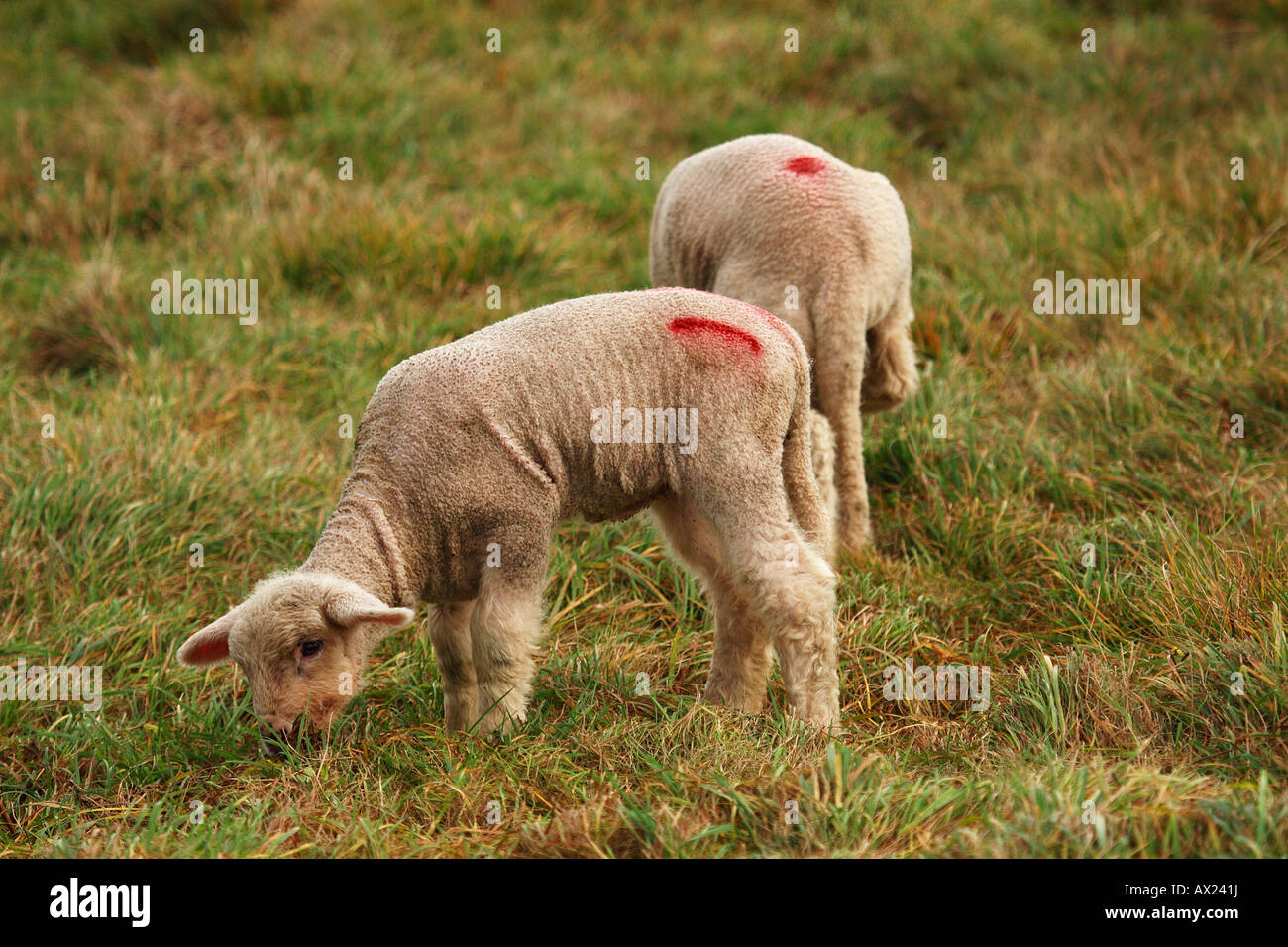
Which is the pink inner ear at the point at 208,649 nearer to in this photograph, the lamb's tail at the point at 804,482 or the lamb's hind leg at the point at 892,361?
the lamb's tail at the point at 804,482

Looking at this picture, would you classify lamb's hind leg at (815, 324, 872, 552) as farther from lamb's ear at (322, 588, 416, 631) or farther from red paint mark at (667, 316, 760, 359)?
lamb's ear at (322, 588, 416, 631)

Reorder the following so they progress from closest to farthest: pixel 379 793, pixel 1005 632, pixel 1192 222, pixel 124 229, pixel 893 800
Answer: pixel 893 800 < pixel 379 793 < pixel 1005 632 < pixel 1192 222 < pixel 124 229

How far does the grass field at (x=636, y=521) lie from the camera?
3291mm

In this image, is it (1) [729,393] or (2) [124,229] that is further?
(2) [124,229]

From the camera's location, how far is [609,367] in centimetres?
354

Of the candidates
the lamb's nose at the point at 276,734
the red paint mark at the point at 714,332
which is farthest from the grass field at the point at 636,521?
the red paint mark at the point at 714,332

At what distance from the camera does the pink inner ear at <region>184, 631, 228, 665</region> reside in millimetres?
3396

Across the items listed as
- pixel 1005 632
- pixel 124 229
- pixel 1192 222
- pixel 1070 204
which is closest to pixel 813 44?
pixel 1070 204

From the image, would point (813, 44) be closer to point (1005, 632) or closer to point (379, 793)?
point (1005, 632)

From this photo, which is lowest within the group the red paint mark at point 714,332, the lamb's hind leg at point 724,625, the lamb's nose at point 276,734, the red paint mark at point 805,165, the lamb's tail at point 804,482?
the lamb's nose at point 276,734

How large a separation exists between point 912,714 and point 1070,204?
13.3ft

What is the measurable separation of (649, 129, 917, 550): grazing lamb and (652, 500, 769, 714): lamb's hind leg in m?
0.77

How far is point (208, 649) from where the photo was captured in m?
3.44

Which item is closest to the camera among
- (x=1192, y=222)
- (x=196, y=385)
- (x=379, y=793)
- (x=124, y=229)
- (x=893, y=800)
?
(x=893, y=800)
